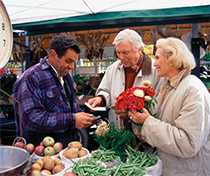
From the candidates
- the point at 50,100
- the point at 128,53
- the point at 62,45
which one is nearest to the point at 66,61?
the point at 62,45

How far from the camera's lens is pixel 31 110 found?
2527 millimetres

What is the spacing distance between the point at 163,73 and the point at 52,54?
36.5 inches

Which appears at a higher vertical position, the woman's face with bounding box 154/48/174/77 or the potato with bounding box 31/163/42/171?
the woman's face with bounding box 154/48/174/77

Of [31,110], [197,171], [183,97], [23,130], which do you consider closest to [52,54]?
[31,110]

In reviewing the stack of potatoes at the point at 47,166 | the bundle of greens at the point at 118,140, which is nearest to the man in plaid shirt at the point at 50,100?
the bundle of greens at the point at 118,140

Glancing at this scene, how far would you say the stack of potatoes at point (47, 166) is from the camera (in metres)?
1.97

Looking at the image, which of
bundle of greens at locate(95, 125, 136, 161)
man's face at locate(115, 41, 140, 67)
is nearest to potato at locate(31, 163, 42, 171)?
bundle of greens at locate(95, 125, 136, 161)

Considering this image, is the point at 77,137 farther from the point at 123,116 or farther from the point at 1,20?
the point at 1,20

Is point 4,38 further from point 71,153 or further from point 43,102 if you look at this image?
point 43,102

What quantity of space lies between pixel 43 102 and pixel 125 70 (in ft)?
2.37

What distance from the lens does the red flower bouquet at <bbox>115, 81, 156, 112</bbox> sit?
2092 millimetres

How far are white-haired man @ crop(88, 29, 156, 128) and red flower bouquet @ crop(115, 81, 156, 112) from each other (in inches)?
20.7

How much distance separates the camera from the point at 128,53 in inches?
106

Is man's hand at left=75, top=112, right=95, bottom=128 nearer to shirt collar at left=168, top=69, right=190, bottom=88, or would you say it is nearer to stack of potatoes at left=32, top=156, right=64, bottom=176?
stack of potatoes at left=32, top=156, right=64, bottom=176
